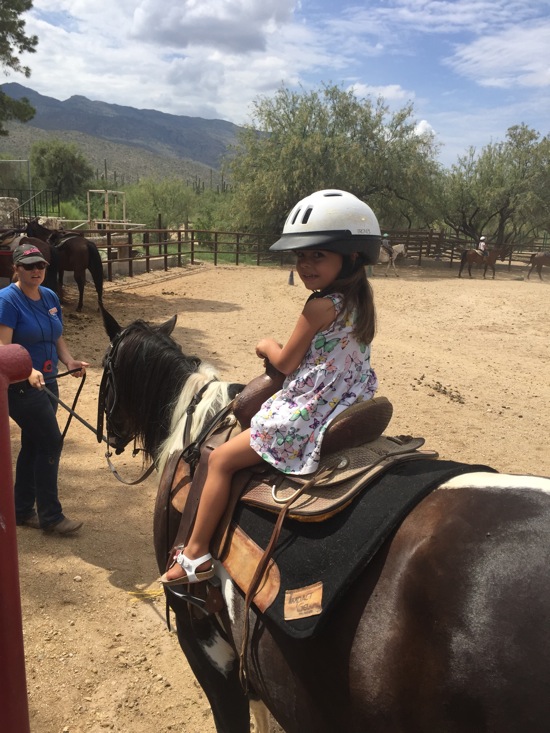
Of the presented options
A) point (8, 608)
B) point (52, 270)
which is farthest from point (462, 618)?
point (52, 270)

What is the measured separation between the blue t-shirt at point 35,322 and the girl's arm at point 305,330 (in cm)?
211

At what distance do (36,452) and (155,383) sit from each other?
5.09ft

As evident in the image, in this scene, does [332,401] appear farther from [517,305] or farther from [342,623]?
[517,305]

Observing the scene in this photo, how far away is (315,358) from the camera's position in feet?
6.01

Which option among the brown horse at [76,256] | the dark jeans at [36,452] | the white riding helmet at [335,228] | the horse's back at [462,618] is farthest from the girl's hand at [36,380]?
the brown horse at [76,256]

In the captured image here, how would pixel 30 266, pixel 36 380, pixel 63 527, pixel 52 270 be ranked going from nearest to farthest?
pixel 36 380 < pixel 30 266 < pixel 63 527 < pixel 52 270

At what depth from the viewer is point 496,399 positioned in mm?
7266

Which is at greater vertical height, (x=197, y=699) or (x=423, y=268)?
(x=423, y=268)

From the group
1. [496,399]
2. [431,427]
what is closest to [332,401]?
[431,427]

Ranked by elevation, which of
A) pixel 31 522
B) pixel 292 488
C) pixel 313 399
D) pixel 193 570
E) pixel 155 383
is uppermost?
pixel 313 399

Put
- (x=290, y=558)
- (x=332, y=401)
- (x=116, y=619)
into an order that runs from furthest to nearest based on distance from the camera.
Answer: (x=116, y=619) < (x=332, y=401) < (x=290, y=558)

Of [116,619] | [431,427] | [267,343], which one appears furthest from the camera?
[431,427]

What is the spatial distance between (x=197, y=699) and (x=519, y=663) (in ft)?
6.96

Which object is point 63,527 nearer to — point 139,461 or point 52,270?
point 139,461
